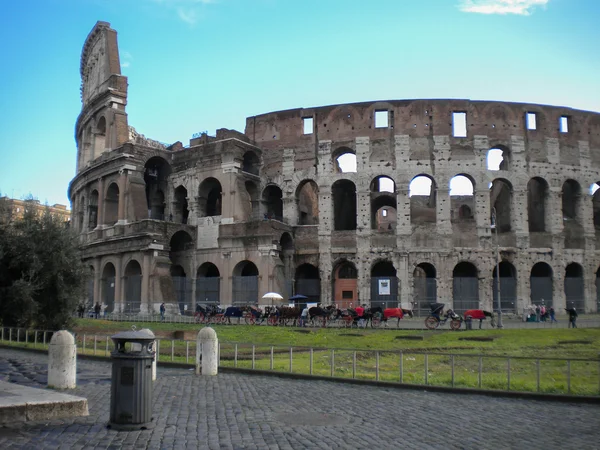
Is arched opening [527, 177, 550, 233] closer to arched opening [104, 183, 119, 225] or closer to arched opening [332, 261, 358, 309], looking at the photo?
arched opening [332, 261, 358, 309]

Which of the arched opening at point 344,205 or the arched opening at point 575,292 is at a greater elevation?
the arched opening at point 344,205

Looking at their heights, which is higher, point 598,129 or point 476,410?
point 598,129

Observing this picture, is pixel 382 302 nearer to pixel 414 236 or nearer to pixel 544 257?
pixel 414 236

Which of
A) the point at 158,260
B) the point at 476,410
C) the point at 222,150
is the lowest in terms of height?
the point at 476,410

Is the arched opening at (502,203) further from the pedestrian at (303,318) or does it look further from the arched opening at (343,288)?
the pedestrian at (303,318)

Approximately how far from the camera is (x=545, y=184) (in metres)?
38.3

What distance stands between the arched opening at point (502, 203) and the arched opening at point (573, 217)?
138 inches

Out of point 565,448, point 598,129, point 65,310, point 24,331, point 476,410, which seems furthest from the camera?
point 598,129

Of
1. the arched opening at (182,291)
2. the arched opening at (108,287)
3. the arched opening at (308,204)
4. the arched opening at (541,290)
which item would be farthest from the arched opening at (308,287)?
the arched opening at (541,290)

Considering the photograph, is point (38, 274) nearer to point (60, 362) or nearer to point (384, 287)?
point (60, 362)

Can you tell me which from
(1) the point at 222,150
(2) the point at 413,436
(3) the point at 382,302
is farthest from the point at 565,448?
(1) the point at 222,150

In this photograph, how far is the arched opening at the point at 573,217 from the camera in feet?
125

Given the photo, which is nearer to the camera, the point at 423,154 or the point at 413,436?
the point at 413,436

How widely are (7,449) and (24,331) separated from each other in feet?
45.7
